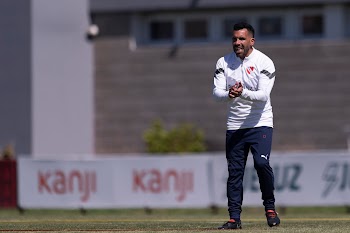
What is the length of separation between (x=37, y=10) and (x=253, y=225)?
17730mm

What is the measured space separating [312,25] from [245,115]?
718 inches

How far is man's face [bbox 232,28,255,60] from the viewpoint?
401 inches

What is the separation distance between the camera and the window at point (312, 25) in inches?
1101

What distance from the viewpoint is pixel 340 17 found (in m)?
27.5

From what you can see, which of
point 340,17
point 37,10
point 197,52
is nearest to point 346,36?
point 340,17

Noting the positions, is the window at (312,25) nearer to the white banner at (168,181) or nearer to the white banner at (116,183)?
the white banner at (168,181)

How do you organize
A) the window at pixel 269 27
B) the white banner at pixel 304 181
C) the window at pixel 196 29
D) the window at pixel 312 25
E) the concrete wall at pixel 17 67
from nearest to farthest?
the white banner at pixel 304 181
the concrete wall at pixel 17 67
the window at pixel 312 25
the window at pixel 269 27
the window at pixel 196 29

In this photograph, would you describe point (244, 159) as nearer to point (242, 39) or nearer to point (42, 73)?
point (242, 39)

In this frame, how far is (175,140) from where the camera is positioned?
91.5ft

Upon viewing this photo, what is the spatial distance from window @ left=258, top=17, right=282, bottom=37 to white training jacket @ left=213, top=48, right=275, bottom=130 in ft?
59.5

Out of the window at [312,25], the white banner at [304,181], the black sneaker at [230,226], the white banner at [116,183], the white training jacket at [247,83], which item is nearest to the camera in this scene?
the black sneaker at [230,226]

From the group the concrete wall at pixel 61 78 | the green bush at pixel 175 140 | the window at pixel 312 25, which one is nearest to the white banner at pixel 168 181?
the concrete wall at pixel 61 78

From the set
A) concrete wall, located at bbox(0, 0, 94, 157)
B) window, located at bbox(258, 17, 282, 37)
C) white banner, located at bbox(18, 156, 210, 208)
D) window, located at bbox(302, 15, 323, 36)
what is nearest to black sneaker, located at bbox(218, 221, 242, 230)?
white banner, located at bbox(18, 156, 210, 208)

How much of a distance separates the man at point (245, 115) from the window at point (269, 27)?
59.4 feet
